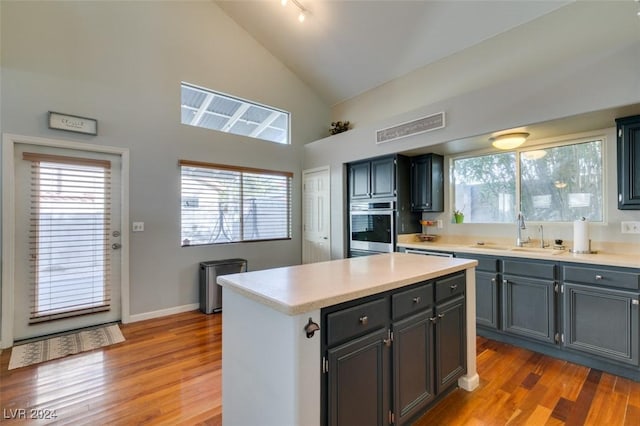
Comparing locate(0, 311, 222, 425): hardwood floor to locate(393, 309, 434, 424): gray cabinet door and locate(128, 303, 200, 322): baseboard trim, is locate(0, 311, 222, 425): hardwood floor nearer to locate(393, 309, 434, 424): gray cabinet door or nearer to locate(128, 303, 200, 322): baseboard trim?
locate(128, 303, 200, 322): baseboard trim

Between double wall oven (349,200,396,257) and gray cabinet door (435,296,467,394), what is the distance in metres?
1.79

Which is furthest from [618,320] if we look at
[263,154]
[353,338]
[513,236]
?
[263,154]

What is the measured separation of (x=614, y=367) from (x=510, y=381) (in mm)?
898

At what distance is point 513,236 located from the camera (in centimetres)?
334

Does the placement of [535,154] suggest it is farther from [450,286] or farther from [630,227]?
[450,286]

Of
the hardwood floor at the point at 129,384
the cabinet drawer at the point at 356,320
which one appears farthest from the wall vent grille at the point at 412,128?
the hardwood floor at the point at 129,384

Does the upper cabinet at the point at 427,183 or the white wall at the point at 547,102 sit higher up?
the white wall at the point at 547,102

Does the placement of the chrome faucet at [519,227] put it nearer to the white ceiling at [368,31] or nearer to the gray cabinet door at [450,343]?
the gray cabinet door at [450,343]

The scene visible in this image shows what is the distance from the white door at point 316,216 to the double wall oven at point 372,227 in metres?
0.45

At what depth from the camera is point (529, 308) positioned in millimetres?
2697

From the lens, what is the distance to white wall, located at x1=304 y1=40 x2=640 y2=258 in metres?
2.17

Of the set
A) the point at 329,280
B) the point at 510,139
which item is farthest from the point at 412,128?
the point at 329,280

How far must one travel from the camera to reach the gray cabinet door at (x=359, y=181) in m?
4.21

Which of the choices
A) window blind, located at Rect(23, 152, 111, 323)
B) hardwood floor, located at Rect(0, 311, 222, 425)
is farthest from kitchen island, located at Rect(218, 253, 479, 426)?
window blind, located at Rect(23, 152, 111, 323)
